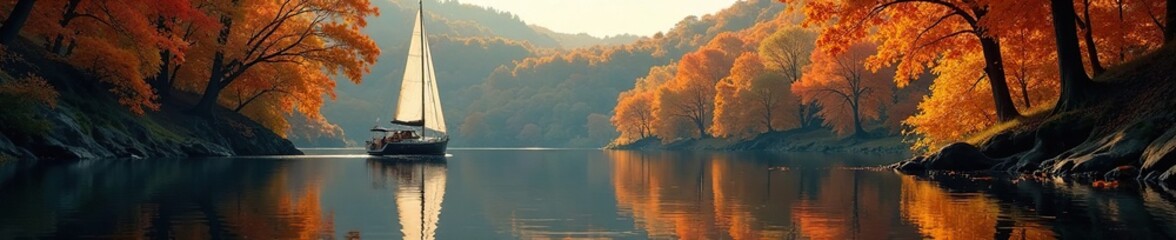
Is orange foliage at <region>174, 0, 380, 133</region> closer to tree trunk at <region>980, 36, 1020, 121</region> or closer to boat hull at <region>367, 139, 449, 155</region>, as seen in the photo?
boat hull at <region>367, 139, 449, 155</region>

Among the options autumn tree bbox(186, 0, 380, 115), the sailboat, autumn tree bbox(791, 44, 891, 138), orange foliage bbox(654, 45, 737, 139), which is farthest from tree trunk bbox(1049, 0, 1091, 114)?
orange foliage bbox(654, 45, 737, 139)

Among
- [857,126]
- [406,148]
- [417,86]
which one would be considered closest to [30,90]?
[406,148]

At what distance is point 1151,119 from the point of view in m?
29.3

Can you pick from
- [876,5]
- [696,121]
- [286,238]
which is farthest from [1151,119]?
[696,121]

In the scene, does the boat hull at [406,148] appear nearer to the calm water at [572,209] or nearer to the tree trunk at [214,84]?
the tree trunk at [214,84]

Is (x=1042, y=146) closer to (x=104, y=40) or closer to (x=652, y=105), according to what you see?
(x=104, y=40)

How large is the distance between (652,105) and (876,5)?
97.5 m

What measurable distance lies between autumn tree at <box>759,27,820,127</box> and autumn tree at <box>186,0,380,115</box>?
190 feet

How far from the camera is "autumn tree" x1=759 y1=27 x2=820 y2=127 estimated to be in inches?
4370

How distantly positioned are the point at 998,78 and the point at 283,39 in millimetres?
43379

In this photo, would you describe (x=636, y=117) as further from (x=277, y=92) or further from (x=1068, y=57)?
(x=1068, y=57)

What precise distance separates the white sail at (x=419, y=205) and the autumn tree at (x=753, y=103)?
254 feet

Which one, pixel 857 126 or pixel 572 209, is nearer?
pixel 572 209

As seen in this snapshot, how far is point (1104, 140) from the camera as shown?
3081 cm
